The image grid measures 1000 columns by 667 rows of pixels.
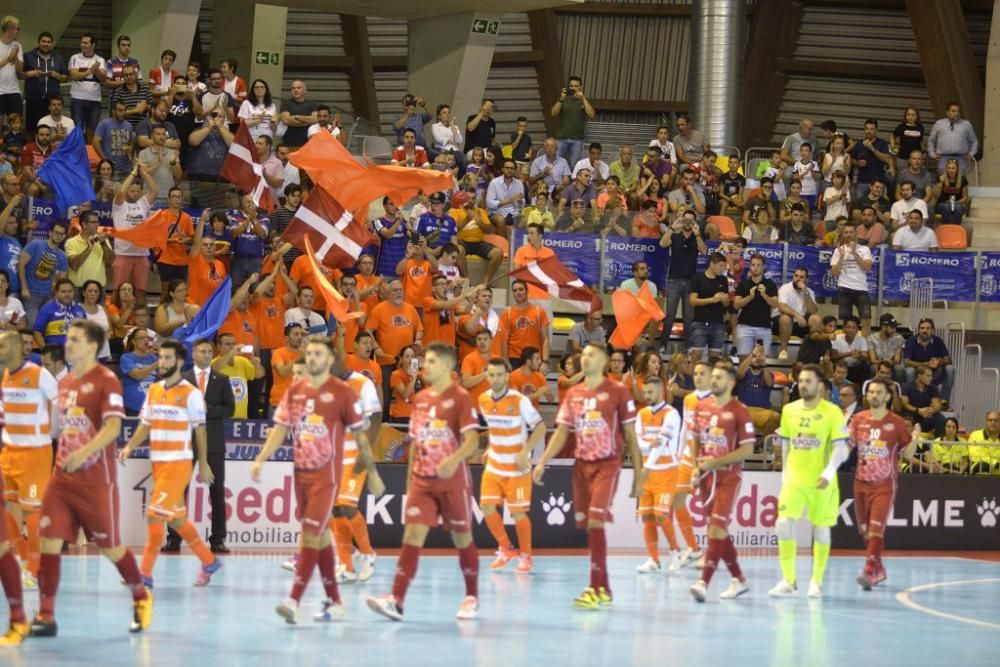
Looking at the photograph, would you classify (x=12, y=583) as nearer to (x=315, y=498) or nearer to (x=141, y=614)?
(x=141, y=614)

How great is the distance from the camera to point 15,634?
1105cm

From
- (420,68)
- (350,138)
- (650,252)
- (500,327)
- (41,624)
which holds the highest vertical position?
(420,68)

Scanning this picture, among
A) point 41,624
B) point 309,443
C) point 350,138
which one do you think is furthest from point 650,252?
point 41,624

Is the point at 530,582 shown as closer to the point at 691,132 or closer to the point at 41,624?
the point at 41,624

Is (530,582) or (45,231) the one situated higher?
(45,231)

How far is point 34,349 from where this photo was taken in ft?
59.8

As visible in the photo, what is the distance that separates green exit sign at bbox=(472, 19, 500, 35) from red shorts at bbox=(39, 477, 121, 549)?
20054 mm

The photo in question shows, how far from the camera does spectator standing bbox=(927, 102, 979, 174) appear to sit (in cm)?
2892

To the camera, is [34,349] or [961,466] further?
[961,466]

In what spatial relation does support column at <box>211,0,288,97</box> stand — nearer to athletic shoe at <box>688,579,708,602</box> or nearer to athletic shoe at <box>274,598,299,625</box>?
athletic shoe at <box>688,579,708,602</box>

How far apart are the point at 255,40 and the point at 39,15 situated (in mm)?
4810

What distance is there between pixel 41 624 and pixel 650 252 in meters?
14.7

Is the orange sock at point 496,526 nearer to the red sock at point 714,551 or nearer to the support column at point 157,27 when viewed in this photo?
the red sock at point 714,551

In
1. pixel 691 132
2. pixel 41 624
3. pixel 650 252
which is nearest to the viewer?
pixel 41 624
